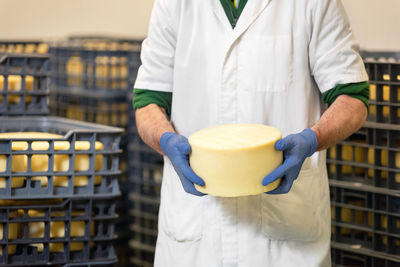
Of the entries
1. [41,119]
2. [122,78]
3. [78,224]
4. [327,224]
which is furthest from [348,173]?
[122,78]

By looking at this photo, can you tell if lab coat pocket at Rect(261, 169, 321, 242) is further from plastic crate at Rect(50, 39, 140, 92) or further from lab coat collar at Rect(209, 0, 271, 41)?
plastic crate at Rect(50, 39, 140, 92)

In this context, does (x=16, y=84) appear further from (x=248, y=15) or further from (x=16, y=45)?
(x=248, y=15)

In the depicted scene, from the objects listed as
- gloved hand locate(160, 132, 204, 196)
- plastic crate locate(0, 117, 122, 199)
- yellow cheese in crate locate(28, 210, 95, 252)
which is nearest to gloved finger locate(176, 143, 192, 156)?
gloved hand locate(160, 132, 204, 196)

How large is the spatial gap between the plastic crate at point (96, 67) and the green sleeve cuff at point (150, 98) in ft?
3.95

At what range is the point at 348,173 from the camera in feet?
6.95

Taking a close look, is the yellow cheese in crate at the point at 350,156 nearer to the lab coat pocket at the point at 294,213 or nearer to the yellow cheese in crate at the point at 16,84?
the lab coat pocket at the point at 294,213

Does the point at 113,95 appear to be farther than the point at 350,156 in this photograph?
Yes

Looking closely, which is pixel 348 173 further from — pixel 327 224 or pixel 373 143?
pixel 327 224

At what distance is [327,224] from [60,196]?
2.34 ft

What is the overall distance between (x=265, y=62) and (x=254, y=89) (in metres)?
0.07

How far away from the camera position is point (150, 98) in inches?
65.6

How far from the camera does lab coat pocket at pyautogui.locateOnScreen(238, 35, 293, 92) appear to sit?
5.06ft

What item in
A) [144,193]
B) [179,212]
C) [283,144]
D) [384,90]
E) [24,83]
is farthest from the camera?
[144,193]

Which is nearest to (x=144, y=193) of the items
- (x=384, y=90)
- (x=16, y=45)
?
(x=16, y=45)
